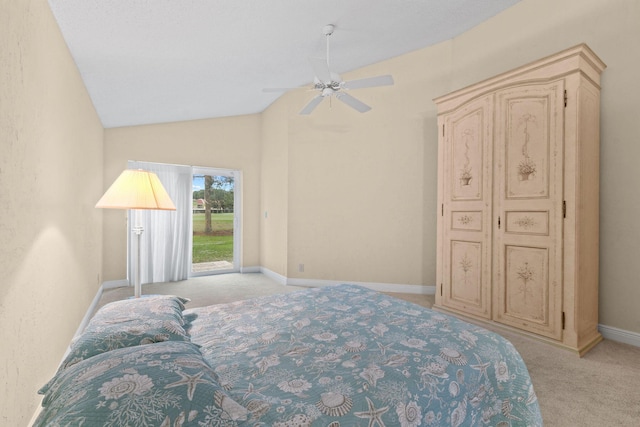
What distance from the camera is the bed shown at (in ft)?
2.65

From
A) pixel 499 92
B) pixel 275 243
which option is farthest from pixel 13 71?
pixel 275 243

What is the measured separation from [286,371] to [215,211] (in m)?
5.20

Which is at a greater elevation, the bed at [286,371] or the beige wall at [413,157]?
the beige wall at [413,157]

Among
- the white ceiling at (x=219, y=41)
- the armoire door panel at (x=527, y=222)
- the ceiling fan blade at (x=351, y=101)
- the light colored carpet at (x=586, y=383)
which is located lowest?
the light colored carpet at (x=586, y=383)

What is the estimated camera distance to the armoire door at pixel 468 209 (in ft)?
A: 9.84

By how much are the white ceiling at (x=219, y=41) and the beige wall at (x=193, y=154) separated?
13.2 inches

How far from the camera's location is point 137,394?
31.4 inches

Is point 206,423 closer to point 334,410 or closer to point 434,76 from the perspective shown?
point 334,410

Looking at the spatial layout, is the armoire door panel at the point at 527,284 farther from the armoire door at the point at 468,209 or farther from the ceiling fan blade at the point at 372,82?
the ceiling fan blade at the point at 372,82

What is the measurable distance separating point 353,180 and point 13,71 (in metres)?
3.75

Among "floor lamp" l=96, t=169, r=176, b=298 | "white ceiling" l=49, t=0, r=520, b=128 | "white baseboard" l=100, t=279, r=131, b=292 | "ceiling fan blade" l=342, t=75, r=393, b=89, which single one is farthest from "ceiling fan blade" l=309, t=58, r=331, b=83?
"white baseboard" l=100, t=279, r=131, b=292

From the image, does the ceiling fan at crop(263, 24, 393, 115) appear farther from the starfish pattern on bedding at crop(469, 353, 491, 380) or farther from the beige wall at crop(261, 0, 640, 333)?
the starfish pattern on bedding at crop(469, 353, 491, 380)

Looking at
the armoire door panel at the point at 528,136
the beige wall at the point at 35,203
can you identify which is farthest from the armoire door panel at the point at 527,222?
the beige wall at the point at 35,203

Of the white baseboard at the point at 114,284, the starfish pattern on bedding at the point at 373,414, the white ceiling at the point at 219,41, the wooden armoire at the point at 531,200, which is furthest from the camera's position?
the white baseboard at the point at 114,284
